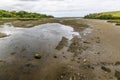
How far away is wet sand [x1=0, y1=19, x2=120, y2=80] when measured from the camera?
25516 mm

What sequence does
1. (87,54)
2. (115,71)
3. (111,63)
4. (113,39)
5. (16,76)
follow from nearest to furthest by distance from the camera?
(16,76) → (115,71) → (111,63) → (87,54) → (113,39)

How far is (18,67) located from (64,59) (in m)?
6.27

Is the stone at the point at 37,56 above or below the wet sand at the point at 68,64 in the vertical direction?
above

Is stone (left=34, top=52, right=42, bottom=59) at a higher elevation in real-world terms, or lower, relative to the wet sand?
higher

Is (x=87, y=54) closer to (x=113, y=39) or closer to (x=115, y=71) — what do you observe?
(x=115, y=71)

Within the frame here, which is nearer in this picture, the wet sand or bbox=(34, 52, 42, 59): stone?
the wet sand

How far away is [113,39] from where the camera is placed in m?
44.4

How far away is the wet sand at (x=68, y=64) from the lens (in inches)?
1005

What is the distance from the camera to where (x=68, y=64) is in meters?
29.0

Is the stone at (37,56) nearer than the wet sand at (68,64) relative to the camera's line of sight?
No

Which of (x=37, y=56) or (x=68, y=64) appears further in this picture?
(x=37, y=56)

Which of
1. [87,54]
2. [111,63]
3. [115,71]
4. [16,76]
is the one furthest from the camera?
[87,54]

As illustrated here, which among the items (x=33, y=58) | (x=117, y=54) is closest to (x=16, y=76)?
(x=33, y=58)

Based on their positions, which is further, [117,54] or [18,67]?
[117,54]
